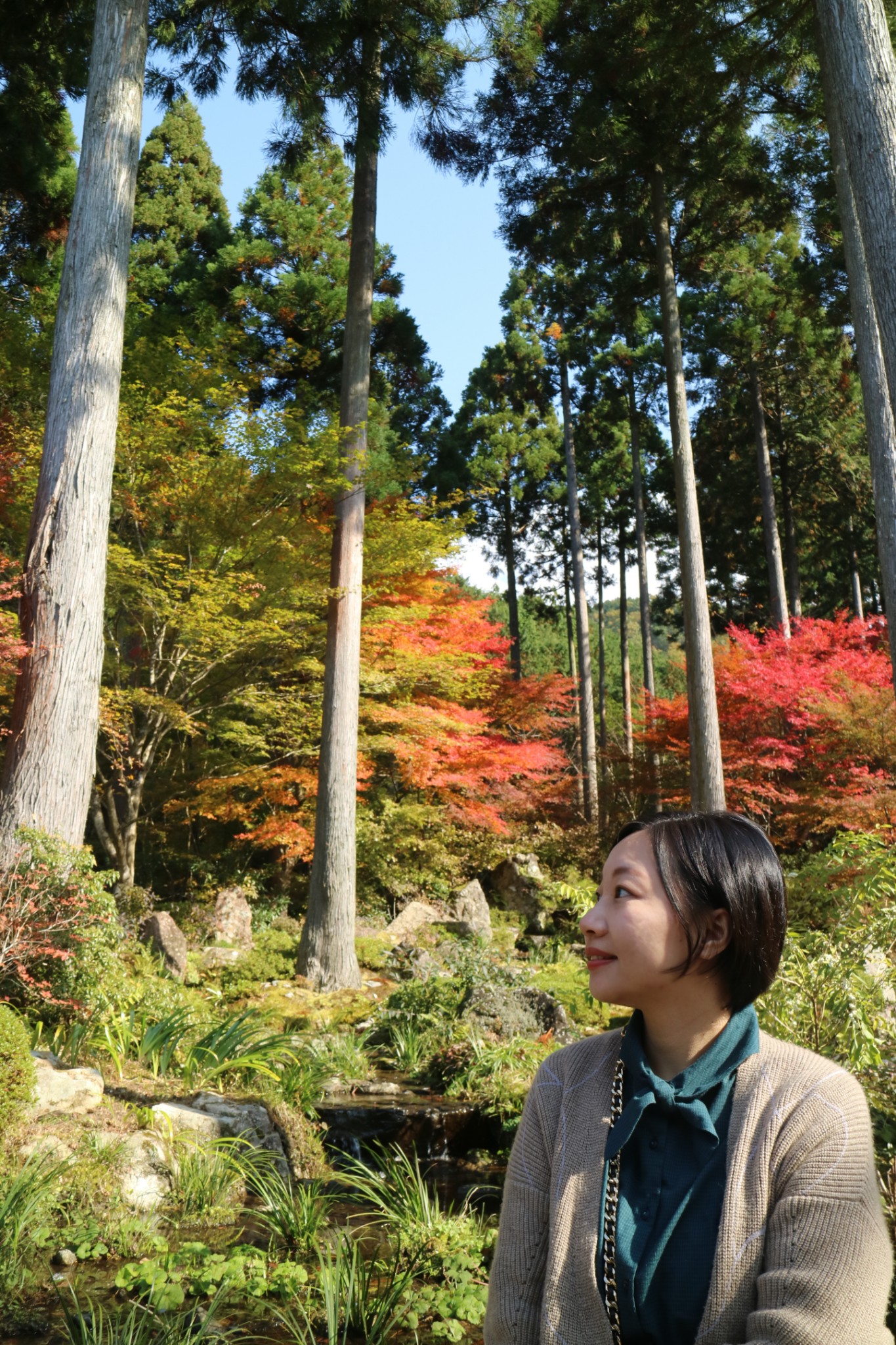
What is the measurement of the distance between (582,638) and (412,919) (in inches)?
312

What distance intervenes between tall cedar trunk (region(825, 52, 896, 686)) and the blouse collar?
4170 mm

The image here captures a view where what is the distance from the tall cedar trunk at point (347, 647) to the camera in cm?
913

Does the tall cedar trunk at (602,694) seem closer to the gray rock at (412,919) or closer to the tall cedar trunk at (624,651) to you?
the tall cedar trunk at (624,651)

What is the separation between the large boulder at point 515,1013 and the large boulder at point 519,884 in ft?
20.2

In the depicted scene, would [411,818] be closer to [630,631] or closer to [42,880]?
[42,880]

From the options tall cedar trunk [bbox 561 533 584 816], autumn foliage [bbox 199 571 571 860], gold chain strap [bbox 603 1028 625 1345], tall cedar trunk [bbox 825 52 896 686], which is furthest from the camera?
tall cedar trunk [bbox 561 533 584 816]

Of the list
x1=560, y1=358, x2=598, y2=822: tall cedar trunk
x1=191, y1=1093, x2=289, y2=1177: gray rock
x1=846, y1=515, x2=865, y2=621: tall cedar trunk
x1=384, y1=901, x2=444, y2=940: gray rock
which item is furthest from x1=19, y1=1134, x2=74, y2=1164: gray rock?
x1=846, y1=515, x2=865, y2=621: tall cedar trunk

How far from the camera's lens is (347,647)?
9.43 m

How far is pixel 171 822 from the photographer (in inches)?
504

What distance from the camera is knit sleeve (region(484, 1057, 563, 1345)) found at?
1317mm

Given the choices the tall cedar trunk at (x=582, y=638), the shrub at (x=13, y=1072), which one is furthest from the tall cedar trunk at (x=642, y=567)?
the shrub at (x=13, y=1072)

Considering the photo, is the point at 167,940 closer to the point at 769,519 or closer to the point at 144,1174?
the point at 144,1174

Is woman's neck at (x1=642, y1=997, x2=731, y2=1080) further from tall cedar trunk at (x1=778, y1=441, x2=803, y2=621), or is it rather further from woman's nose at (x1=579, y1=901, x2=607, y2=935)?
tall cedar trunk at (x1=778, y1=441, x2=803, y2=621)

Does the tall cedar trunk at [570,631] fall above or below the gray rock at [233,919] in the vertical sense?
above
